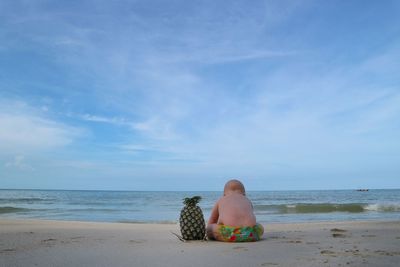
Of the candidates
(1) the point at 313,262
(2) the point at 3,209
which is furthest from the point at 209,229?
(2) the point at 3,209

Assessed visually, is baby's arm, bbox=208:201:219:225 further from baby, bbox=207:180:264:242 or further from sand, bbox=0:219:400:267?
sand, bbox=0:219:400:267

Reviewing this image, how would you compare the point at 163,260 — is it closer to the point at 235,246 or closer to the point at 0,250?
the point at 235,246

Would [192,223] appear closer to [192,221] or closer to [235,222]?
[192,221]

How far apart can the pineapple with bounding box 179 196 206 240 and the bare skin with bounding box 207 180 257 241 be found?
0.58 ft

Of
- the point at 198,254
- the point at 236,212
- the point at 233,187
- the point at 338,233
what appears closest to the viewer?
the point at 198,254

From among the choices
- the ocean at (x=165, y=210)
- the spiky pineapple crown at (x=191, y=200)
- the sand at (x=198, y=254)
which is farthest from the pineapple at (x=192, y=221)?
the ocean at (x=165, y=210)

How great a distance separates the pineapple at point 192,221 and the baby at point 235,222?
0.67 ft

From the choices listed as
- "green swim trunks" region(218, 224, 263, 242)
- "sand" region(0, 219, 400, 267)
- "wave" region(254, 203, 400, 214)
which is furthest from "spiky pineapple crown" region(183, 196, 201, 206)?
"wave" region(254, 203, 400, 214)

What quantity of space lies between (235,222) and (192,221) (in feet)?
2.66

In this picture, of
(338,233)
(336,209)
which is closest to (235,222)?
(338,233)

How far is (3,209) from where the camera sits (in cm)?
2183

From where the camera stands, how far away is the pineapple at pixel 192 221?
636 cm

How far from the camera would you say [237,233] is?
6.04m

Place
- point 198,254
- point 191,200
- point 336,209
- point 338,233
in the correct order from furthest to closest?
1. point 336,209
2. point 338,233
3. point 191,200
4. point 198,254
